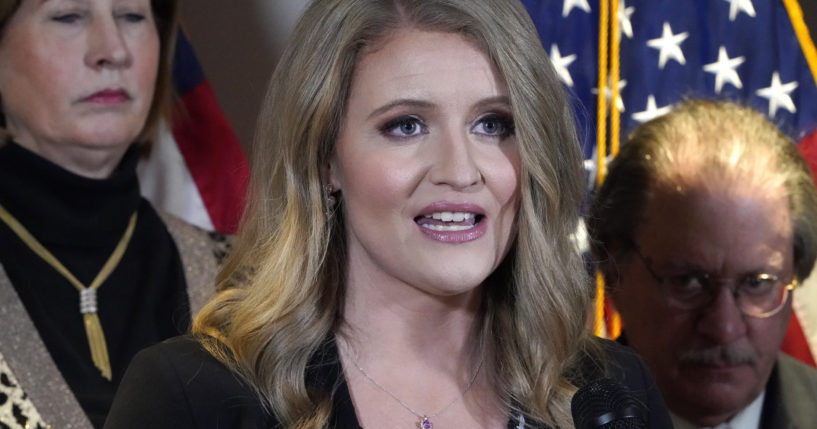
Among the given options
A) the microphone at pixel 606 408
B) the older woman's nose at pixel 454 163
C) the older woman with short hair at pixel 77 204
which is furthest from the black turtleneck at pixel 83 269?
the microphone at pixel 606 408

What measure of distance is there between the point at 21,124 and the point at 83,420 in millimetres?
652

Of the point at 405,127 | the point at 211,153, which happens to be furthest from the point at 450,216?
the point at 211,153

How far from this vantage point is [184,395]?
194 cm

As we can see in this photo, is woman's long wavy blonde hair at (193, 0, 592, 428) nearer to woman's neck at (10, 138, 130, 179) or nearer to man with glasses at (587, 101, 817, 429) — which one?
man with glasses at (587, 101, 817, 429)

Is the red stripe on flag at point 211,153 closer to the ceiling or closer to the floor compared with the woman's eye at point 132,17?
closer to the floor

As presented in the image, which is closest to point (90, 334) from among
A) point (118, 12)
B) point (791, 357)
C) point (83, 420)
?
point (83, 420)

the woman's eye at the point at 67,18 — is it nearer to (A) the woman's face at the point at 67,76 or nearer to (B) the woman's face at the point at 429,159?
(A) the woman's face at the point at 67,76

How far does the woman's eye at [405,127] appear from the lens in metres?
2.00

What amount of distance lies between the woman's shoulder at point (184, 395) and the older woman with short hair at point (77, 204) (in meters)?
0.87

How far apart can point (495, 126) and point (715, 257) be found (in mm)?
863

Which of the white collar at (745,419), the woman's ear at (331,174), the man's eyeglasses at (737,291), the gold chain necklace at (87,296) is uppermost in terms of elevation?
the woman's ear at (331,174)

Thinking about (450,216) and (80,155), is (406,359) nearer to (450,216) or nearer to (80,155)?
(450,216)

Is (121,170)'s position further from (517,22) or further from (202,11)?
(517,22)

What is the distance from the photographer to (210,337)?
204cm
